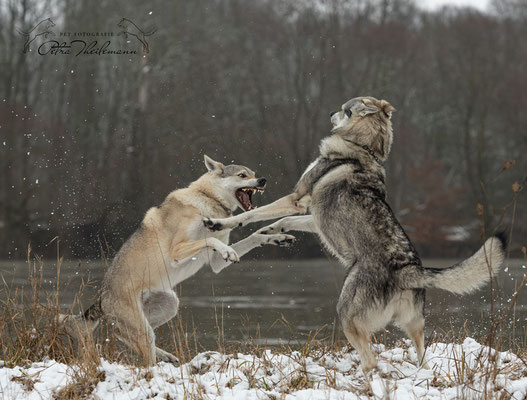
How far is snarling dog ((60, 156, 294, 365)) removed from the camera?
5.09 metres

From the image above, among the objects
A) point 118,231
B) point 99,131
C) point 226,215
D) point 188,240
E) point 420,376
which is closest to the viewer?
point 420,376

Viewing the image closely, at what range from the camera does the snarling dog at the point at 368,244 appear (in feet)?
14.0

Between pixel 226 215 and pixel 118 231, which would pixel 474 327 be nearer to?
pixel 226 215

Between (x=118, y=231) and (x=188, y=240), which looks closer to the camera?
(x=188, y=240)

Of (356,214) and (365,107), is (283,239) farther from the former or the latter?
(365,107)

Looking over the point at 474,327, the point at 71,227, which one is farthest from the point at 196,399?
the point at 71,227

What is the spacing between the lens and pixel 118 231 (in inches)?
685

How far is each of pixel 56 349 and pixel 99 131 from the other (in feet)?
59.5

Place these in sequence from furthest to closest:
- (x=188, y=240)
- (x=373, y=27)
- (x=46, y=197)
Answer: (x=373, y=27) → (x=46, y=197) → (x=188, y=240)

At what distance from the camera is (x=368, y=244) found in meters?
4.43

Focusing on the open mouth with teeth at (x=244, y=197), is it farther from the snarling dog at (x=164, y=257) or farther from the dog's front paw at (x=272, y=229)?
the dog's front paw at (x=272, y=229)

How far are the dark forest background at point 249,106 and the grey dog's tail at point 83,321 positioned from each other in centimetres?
1203
